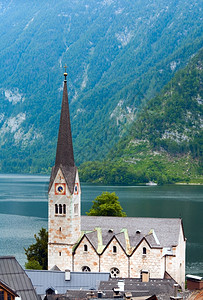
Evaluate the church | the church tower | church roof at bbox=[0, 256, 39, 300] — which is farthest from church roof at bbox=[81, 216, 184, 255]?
church roof at bbox=[0, 256, 39, 300]

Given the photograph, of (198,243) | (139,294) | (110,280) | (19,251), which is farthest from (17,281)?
(198,243)

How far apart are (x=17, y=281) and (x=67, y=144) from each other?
112ft

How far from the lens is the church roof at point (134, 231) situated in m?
80.4

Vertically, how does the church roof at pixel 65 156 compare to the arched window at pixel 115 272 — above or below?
above

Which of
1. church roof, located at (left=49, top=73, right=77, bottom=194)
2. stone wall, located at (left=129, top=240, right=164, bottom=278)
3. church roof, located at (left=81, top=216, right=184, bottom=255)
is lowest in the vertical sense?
stone wall, located at (left=129, top=240, right=164, bottom=278)

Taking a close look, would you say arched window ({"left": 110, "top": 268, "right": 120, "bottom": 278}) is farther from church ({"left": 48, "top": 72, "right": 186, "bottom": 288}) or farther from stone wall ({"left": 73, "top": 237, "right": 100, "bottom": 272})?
stone wall ({"left": 73, "top": 237, "right": 100, "bottom": 272})

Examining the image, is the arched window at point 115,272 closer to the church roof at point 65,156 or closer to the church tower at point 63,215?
the church tower at point 63,215

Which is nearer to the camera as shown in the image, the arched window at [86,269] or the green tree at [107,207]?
the arched window at [86,269]

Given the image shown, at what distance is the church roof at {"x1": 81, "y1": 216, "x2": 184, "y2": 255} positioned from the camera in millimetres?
80375

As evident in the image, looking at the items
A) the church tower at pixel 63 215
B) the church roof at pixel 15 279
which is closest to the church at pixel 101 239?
the church tower at pixel 63 215

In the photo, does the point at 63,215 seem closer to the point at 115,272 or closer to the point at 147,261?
the point at 115,272

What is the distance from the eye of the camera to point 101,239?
81.9 metres

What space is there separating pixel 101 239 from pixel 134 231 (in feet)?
14.1

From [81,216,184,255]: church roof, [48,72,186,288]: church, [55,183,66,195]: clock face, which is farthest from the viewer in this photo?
[55,183,66,195]: clock face
